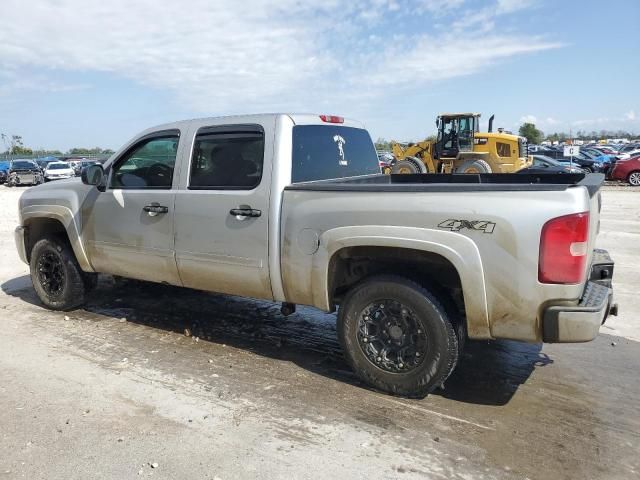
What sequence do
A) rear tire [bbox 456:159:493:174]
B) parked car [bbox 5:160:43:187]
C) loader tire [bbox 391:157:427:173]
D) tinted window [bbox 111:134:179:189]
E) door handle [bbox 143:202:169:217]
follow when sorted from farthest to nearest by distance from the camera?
parked car [bbox 5:160:43:187], loader tire [bbox 391:157:427:173], rear tire [bbox 456:159:493:174], tinted window [bbox 111:134:179:189], door handle [bbox 143:202:169:217]

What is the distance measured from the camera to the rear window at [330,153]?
432 cm

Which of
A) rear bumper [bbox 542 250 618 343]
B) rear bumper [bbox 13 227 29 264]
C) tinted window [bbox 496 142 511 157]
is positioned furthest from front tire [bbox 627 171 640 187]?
rear bumper [bbox 13 227 29 264]

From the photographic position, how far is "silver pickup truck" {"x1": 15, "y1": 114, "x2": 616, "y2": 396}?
10.3ft

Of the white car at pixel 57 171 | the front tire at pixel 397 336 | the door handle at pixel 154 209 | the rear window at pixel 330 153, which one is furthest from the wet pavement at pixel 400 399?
the white car at pixel 57 171

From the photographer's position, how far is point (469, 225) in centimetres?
325

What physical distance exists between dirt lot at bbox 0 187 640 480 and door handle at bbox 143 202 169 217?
4.03ft

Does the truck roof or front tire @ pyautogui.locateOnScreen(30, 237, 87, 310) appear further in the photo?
front tire @ pyautogui.locateOnScreen(30, 237, 87, 310)

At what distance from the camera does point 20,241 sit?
19.8ft

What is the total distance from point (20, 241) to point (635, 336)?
6.67 m

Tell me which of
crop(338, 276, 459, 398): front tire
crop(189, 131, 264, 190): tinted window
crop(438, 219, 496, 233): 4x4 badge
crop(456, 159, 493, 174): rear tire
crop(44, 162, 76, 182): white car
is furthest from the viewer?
crop(44, 162, 76, 182): white car

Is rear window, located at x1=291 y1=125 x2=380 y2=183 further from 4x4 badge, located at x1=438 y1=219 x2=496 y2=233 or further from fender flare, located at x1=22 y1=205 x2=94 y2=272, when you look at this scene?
fender flare, located at x1=22 y1=205 x2=94 y2=272

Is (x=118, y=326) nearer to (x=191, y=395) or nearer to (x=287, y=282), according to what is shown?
(x=191, y=395)

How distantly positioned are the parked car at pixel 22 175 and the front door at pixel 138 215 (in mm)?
30139

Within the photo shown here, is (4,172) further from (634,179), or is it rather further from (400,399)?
(400,399)
